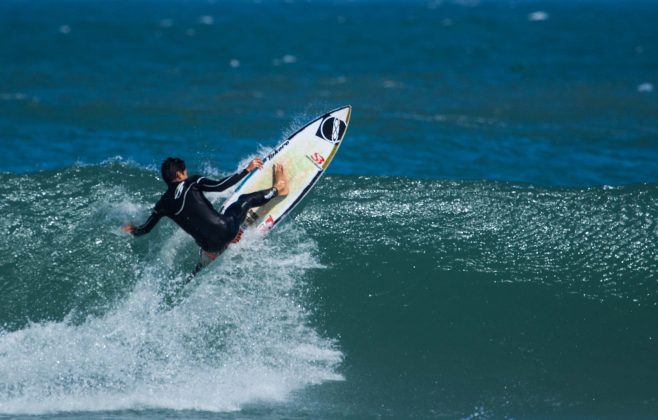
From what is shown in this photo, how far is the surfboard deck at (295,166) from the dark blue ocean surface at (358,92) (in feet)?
1.27

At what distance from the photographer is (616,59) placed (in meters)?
27.9

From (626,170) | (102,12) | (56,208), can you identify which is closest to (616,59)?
(626,170)

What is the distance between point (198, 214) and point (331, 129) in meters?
2.12

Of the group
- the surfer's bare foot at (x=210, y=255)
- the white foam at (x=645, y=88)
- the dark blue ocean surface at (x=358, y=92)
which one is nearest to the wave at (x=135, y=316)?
the surfer's bare foot at (x=210, y=255)

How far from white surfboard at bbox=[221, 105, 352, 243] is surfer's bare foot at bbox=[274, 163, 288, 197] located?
5 cm

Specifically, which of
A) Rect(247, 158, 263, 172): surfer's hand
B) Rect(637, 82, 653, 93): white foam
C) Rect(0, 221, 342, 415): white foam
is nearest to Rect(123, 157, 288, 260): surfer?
Rect(247, 158, 263, 172): surfer's hand

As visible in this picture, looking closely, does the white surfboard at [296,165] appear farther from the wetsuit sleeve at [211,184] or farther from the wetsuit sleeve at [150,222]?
the wetsuit sleeve at [150,222]

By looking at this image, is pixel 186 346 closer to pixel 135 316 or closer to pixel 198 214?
pixel 135 316

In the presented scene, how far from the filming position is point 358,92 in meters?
21.5

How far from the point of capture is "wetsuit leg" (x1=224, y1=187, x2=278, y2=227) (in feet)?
27.7

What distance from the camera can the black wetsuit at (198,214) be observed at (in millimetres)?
8008

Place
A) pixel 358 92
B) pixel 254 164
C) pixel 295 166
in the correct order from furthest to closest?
1. pixel 358 92
2. pixel 295 166
3. pixel 254 164

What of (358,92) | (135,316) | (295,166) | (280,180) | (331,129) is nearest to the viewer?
(135,316)

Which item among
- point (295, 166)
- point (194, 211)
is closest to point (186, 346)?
point (194, 211)
